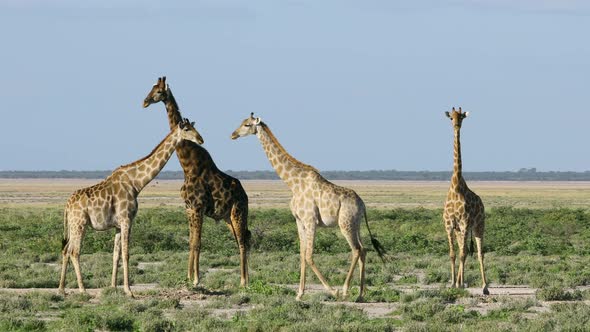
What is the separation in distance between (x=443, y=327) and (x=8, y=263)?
46.9 feet

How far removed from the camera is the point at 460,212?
66.8 ft

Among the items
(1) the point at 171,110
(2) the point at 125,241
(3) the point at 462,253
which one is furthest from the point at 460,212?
(2) the point at 125,241

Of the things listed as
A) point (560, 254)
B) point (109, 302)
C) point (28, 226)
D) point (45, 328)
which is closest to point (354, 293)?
point (109, 302)

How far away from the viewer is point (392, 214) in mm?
53125

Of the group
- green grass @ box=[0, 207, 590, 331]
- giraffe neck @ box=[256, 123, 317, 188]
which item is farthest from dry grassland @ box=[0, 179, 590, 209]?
giraffe neck @ box=[256, 123, 317, 188]

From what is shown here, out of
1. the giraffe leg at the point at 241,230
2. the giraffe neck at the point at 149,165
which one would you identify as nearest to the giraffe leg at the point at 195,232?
the giraffe leg at the point at 241,230

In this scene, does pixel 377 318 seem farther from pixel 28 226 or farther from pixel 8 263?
pixel 28 226

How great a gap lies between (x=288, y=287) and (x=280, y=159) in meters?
3.49

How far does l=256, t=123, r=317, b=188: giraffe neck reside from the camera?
19.2m

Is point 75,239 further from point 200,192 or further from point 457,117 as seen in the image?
point 457,117

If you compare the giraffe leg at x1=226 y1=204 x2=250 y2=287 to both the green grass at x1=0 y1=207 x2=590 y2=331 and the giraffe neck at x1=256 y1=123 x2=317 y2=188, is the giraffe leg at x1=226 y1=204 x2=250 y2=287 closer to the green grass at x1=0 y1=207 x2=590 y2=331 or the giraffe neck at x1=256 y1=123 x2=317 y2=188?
the green grass at x1=0 y1=207 x2=590 y2=331

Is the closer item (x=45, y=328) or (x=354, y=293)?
(x=45, y=328)

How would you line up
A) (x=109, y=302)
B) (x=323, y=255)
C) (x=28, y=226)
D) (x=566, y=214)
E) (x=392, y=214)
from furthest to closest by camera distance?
(x=392, y=214), (x=566, y=214), (x=28, y=226), (x=323, y=255), (x=109, y=302)

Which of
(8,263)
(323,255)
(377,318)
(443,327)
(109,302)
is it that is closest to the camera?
(443,327)
